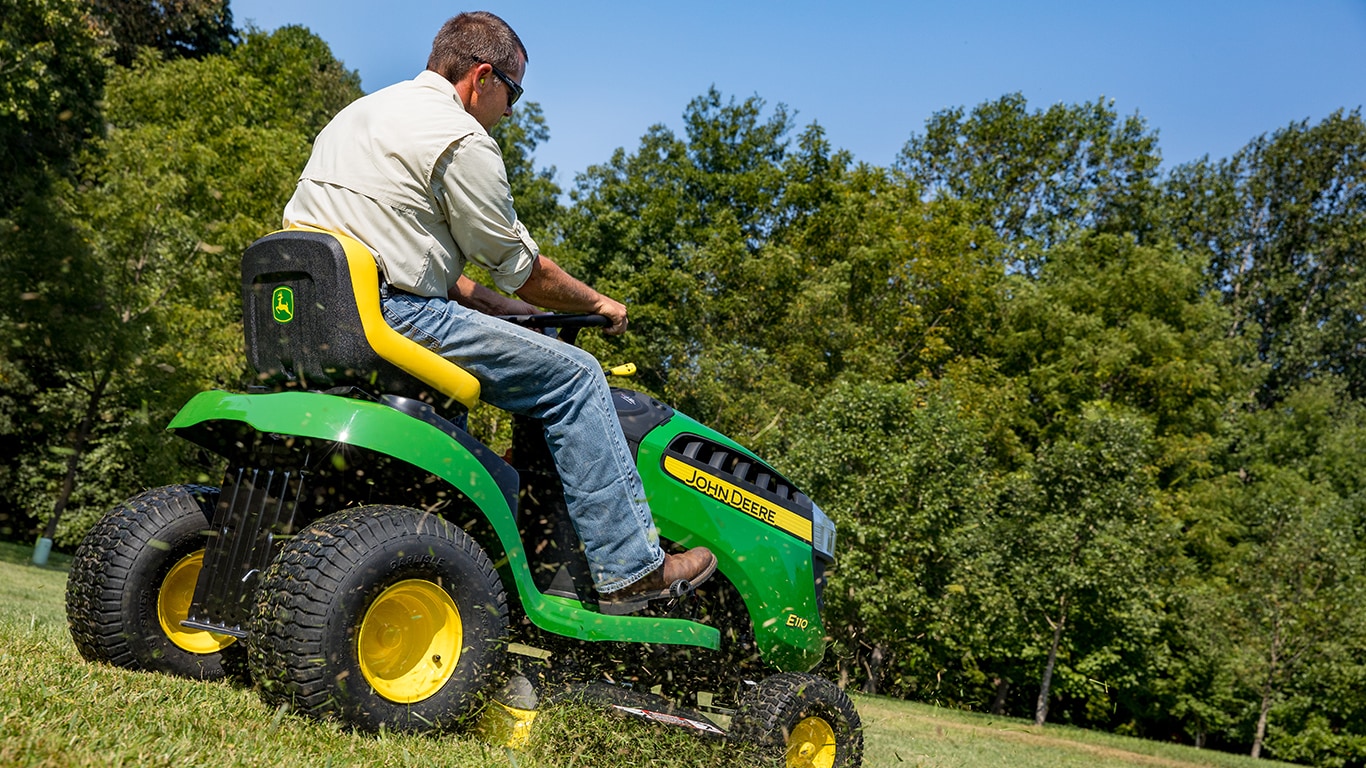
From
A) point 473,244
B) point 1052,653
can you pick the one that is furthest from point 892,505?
point 473,244

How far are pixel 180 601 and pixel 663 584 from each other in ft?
5.11

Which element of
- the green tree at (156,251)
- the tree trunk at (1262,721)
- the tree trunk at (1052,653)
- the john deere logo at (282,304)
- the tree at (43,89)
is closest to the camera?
the john deere logo at (282,304)

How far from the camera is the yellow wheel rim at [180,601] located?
348 cm

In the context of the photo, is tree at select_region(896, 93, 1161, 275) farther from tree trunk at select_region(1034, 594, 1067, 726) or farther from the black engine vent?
the black engine vent

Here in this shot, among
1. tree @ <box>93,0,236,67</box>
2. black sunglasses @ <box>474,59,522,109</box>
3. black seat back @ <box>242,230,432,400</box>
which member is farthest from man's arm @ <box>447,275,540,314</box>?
tree @ <box>93,0,236,67</box>

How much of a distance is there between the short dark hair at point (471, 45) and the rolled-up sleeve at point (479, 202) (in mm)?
379

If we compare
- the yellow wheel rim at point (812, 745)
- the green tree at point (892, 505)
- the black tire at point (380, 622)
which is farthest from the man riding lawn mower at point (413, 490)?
the green tree at point (892, 505)

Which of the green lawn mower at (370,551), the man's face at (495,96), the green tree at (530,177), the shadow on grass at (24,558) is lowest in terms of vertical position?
the shadow on grass at (24,558)

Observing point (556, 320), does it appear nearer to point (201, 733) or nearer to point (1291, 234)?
point (201, 733)

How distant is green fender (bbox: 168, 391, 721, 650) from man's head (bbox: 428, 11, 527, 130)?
111cm

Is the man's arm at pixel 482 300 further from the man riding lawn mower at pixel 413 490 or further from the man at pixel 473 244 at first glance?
the man at pixel 473 244

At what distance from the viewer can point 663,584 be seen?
3.58 metres

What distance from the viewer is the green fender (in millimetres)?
2900

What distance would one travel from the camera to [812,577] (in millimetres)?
4477
